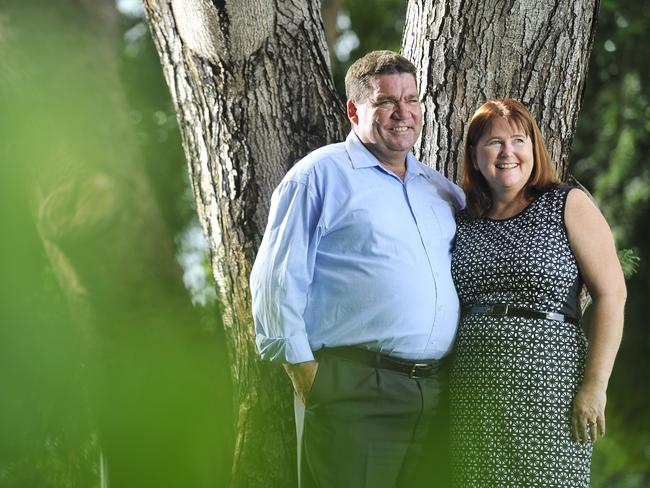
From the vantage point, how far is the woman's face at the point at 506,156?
2.78m

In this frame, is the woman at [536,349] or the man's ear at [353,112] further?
the man's ear at [353,112]

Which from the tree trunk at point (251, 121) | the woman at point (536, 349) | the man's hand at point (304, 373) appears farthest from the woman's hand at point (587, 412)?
the tree trunk at point (251, 121)

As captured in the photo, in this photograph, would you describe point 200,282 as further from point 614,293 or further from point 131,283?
point 614,293

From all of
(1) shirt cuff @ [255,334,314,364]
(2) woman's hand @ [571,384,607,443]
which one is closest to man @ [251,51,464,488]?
(1) shirt cuff @ [255,334,314,364]

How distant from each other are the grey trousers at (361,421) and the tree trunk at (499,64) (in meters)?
0.99

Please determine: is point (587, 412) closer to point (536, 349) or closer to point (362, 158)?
point (536, 349)

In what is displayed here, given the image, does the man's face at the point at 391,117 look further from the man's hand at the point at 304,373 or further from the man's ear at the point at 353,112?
the man's hand at the point at 304,373

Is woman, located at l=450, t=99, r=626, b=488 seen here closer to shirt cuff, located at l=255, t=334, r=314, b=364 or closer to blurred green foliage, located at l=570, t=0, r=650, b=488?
shirt cuff, located at l=255, t=334, r=314, b=364

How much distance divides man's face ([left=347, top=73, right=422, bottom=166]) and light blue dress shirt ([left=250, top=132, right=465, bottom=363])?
10 cm

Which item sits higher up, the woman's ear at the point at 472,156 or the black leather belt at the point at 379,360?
the woman's ear at the point at 472,156

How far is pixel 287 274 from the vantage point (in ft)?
8.64

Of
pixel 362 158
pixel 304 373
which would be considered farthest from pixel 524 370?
pixel 362 158

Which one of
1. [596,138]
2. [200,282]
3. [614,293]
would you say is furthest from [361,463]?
[596,138]

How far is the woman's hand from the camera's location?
2.61 metres
